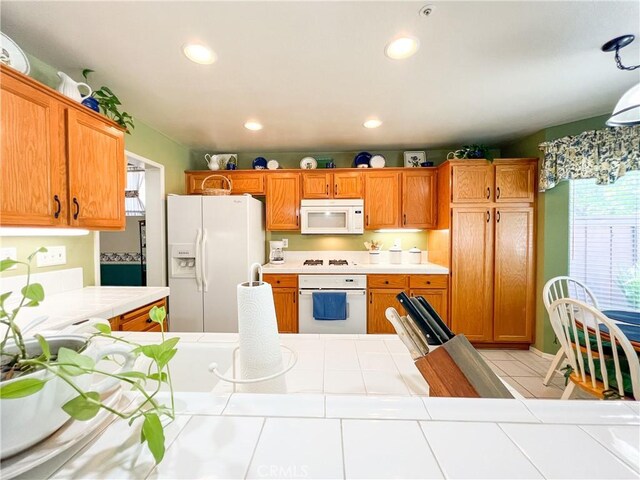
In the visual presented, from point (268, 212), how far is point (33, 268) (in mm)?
2045

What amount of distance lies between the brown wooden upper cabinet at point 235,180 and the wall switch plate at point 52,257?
1651mm

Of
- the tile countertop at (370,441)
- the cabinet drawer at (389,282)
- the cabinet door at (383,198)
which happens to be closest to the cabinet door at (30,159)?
the tile countertop at (370,441)

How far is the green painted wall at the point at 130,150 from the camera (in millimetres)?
1562

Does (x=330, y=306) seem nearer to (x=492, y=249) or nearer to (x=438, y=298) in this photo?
(x=438, y=298)

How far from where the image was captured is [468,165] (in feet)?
9.18

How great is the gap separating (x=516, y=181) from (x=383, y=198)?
1400mm

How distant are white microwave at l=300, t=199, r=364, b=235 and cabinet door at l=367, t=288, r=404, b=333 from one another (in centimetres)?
76

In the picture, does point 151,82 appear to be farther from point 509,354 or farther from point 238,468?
point 509,354

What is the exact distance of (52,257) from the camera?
5.59 feet

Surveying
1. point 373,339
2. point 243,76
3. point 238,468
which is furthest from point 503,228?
point 238,468

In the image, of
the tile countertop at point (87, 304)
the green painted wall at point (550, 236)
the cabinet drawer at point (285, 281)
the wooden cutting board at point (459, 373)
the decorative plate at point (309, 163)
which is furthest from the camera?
the decorative plate at point (309, 163)

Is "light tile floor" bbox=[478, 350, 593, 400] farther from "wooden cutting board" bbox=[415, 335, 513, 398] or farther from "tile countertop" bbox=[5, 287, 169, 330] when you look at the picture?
"tile countertop" bbox=[5, 287, 169, 330]

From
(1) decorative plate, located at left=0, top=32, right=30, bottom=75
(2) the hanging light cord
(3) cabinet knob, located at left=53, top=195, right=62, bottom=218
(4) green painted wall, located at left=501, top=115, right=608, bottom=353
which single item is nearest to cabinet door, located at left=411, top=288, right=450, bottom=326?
(4) green painted wall, located at left=501, top=115, right=608, bottom=353

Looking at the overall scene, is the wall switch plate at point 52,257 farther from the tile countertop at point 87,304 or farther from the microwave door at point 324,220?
the microwave door at point 324,220
